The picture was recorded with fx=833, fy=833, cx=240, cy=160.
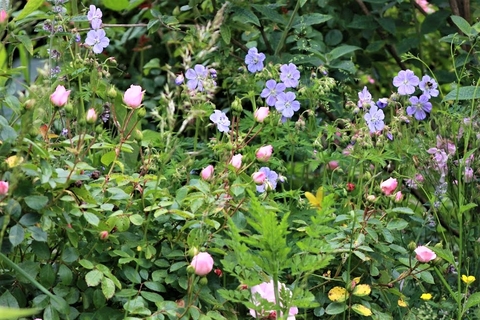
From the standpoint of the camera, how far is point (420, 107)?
2174 mm

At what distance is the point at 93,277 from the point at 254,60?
801 mm

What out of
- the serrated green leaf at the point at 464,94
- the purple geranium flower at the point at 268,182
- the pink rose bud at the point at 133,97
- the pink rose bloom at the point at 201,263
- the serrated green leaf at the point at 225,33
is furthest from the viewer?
the serrated green leaf at the point at 225,33

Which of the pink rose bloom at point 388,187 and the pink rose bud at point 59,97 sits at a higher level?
the pink rose bud at point 59,97

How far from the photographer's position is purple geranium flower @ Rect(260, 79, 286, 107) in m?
2.04

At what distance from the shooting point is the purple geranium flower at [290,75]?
206 cm

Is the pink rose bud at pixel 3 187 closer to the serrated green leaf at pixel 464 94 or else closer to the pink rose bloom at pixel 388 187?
the pink rose bloom at pixel 388 187

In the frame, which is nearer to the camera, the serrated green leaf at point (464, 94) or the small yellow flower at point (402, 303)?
the small yellow flower at point (402, 303)

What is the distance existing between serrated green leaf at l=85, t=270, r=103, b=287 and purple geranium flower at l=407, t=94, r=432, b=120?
946 millimetres

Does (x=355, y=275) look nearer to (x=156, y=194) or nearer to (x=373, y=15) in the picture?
(x=156, y=194)

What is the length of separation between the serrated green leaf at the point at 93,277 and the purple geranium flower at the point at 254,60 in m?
0.76

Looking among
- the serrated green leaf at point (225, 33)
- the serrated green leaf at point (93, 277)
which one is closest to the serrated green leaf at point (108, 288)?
the serrated green leaf at point (93, 277)

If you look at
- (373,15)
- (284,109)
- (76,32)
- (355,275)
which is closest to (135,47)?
(373,15)

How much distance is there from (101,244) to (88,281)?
12 centimetres

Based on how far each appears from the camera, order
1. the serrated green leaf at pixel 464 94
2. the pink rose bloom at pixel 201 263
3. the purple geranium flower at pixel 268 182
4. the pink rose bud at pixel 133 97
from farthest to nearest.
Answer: the serrated green leaf at pixel 464 94
the purple geranium flower at pixel 268 182
the pink rose bud at pixel 133 97
the pink rose bloom at pixel 201 263
